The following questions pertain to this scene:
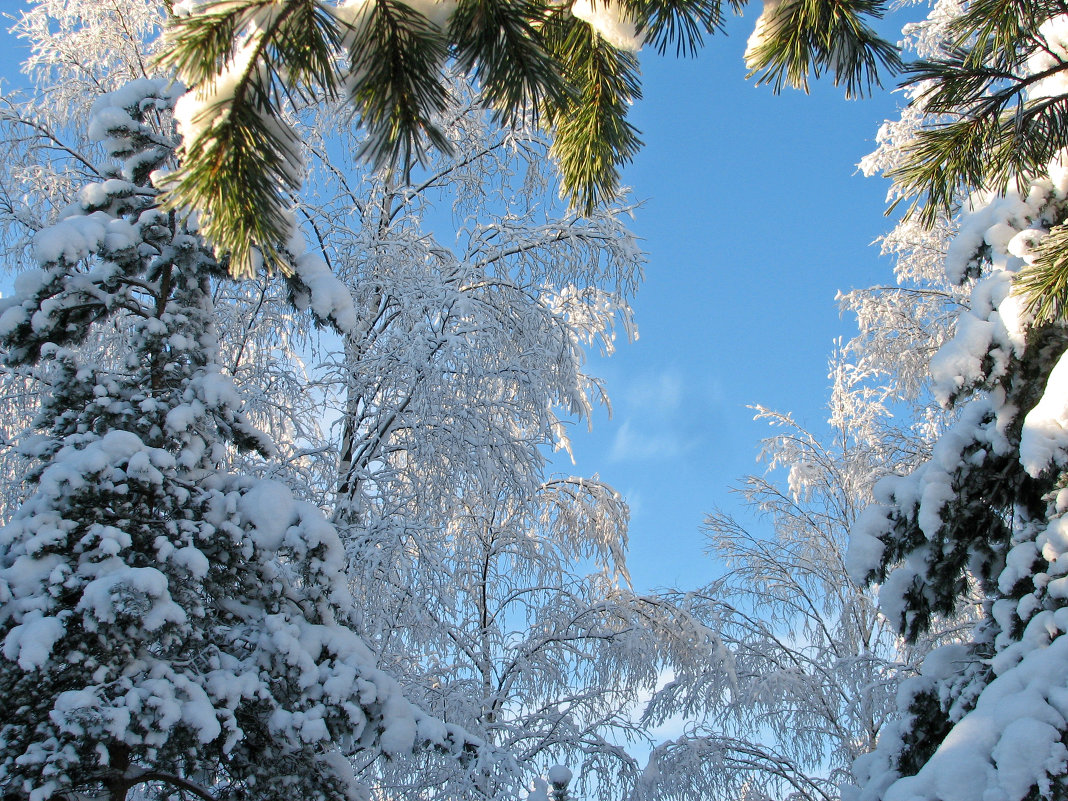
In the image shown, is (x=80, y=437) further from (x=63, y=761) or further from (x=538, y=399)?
(x=538, y=399)

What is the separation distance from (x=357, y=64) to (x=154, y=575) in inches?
127

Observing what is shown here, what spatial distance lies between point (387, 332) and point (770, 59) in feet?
18.3

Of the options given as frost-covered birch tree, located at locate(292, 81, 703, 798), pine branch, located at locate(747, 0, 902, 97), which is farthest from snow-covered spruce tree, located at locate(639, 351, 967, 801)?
pine branch, located at locate(747, 0, 902, 97)

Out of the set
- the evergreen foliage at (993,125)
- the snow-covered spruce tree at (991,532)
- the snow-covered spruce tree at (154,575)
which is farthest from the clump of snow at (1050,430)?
the snow-covered spruce tree at (154,575)

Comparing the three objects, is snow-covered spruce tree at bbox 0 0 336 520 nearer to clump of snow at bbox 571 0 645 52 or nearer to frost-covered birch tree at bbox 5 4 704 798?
frost-covered birch tree at bbox 5 4 704 798

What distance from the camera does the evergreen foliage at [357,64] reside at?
1682 millimetres

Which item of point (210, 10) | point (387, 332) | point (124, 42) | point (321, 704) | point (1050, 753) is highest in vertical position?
point (124, 42)

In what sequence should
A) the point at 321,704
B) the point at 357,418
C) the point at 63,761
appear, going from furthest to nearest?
the point at 357,418 < the point at 321,704 < the point at 63,761

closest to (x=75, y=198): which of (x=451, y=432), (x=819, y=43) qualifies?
(x=451, y=432)

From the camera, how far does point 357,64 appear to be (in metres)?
1.80

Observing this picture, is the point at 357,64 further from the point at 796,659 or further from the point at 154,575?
the point at 796,659

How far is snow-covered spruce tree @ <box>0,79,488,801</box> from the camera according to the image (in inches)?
157

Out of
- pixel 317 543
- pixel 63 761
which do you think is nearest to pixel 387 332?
pixel 317 543

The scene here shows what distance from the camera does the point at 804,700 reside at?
27.3 ft
